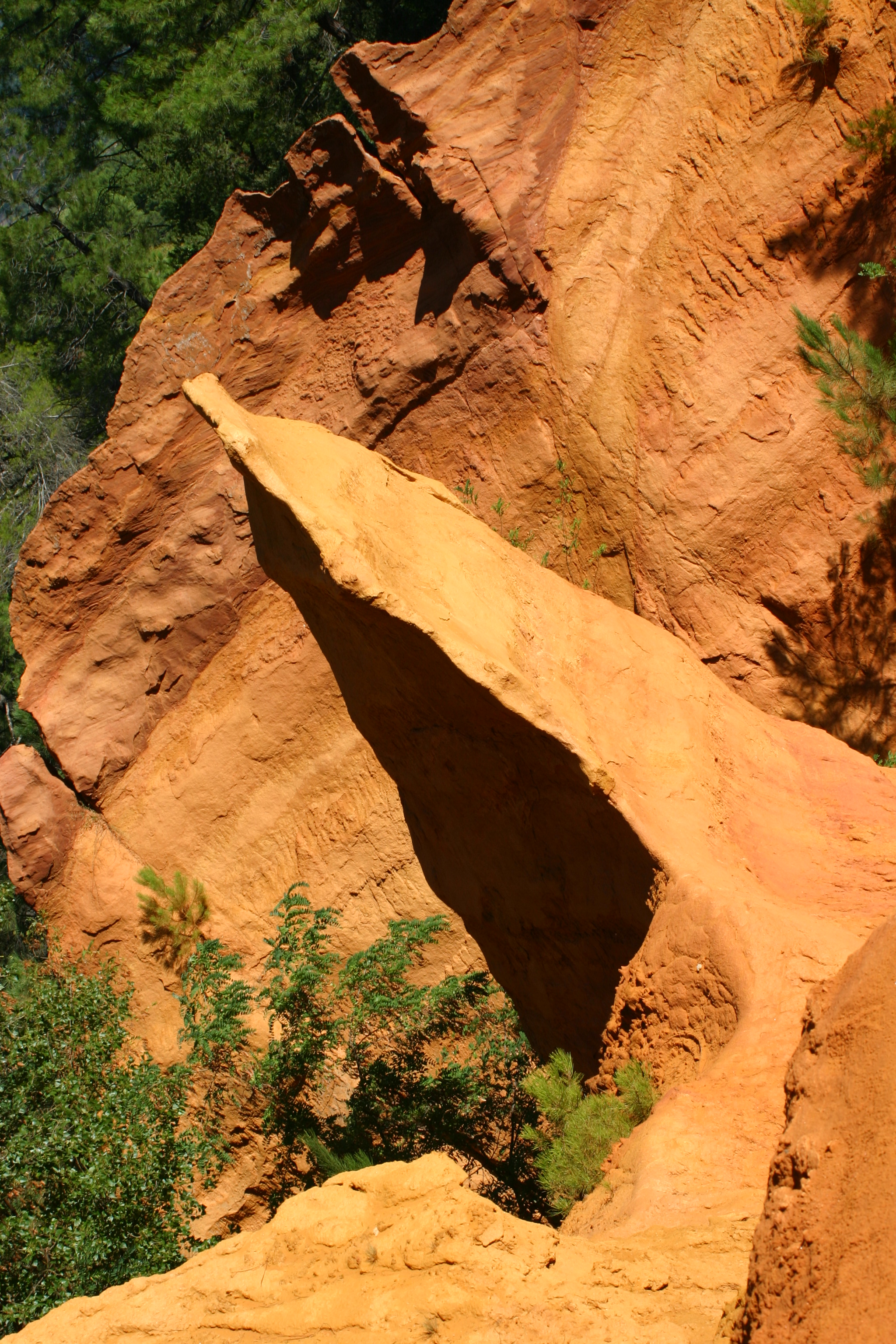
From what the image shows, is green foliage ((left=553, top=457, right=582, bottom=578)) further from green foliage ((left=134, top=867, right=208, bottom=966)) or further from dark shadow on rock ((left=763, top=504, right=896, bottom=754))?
green foliage ((left=134, top=867, right=208, bottom=966))

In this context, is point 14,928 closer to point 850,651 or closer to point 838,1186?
point 850,651

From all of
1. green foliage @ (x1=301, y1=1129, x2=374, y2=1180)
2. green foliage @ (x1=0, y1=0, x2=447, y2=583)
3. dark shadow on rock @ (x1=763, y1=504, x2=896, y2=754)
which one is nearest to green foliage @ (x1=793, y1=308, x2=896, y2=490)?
dark shadow on rock @ (x1=763, y1=504, x2=896, y2=754)

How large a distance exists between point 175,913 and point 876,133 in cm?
769

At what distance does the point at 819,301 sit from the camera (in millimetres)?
7438

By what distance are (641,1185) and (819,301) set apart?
19.4 feet

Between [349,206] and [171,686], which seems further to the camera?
[171,686]

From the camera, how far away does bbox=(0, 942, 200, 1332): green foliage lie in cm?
590

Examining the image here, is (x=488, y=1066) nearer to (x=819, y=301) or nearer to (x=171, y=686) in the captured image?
(x=171, y=686)

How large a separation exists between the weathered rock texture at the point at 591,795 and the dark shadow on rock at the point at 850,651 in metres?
0.60

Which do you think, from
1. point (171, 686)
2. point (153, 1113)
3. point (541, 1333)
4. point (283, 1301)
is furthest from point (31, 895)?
point (541, 1333)

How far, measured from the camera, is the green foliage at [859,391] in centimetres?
687

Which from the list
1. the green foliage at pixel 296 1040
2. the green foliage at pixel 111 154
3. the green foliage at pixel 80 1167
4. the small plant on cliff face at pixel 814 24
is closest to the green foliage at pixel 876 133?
the small plant on cliff face at pixel 814 24

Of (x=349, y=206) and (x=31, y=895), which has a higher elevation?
(x=349, y=206)

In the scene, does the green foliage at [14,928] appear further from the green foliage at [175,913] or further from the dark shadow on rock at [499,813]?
the dark shadow on rock at [499,813]
